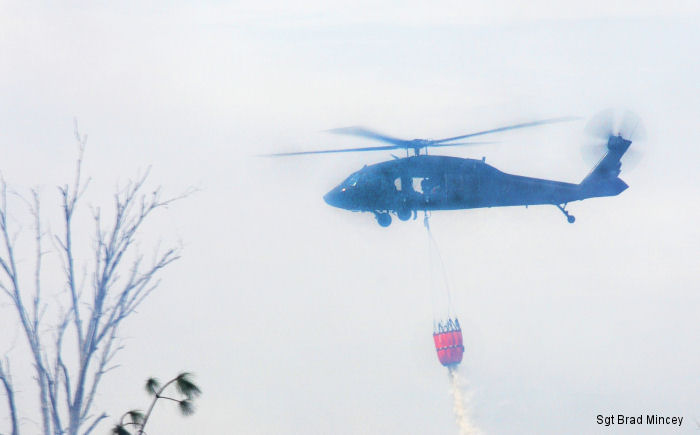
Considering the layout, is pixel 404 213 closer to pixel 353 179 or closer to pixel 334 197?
pixel 353 179

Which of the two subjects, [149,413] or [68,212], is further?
[68,212]

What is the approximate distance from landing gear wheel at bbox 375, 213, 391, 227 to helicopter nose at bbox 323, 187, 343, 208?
6.26ft

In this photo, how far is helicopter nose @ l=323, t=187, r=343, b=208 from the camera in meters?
63.5

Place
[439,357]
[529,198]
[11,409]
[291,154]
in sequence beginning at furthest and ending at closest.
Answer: [439,357], [529,198], [291,154], [11,409]

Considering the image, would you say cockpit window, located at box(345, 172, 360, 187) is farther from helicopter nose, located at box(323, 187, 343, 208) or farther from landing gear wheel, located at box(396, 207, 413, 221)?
landing gear wheel, located at box(396, 207, 413, 221)

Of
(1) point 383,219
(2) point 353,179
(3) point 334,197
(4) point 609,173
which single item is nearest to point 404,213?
(1) point 383,219

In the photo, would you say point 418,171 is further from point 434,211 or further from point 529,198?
point 529,198

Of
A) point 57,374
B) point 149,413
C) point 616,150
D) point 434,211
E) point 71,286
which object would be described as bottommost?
point 149,413

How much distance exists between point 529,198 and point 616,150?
6616 millimetres

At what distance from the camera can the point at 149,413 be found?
3769cm

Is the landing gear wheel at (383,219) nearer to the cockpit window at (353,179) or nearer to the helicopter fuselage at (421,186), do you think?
the helicopter fuselage at (421,186)

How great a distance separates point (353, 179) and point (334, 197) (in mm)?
1294

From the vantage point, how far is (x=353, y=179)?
63.3 meters

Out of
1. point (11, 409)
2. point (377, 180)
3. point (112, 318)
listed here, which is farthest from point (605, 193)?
point (11, 409)
